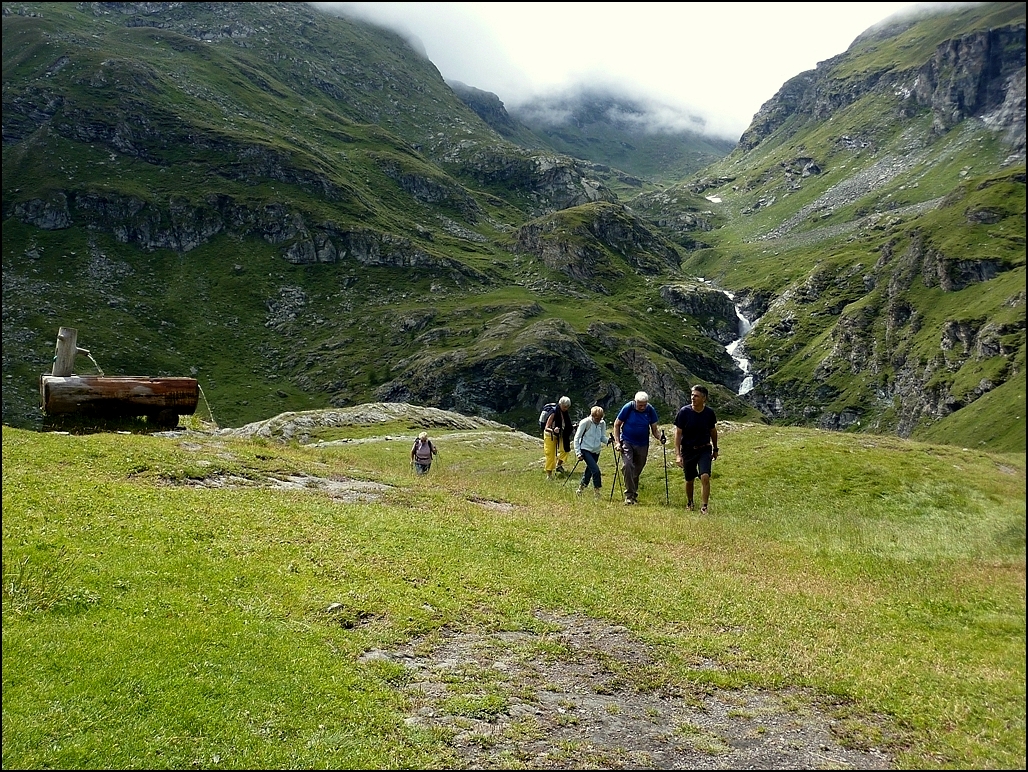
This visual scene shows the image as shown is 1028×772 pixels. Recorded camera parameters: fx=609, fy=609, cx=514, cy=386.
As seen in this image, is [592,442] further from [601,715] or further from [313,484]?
[601,715]

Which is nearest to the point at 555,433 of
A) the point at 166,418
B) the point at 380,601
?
the point at 166,418

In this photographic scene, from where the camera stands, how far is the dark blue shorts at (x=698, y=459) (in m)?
22.8

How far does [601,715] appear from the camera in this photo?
851cm

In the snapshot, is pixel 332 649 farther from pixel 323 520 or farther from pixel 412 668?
pixel 323 520

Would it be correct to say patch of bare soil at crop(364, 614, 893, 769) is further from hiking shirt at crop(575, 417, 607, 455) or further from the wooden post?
the wooden post

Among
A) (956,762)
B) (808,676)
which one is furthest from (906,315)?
(956,762)

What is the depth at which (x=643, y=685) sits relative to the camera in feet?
30.9

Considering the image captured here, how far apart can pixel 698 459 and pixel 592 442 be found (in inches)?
212

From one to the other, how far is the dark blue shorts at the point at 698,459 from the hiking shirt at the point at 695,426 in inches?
6.2

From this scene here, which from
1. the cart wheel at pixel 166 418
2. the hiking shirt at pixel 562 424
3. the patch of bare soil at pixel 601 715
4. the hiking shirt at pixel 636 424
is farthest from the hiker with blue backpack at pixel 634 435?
the cart wheel at pixel 166 418

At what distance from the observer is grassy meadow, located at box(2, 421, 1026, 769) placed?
7.17 meters

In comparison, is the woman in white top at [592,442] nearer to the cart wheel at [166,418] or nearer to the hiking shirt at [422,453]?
the hiking shirt at [422,453]

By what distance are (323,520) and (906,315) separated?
4157 cm

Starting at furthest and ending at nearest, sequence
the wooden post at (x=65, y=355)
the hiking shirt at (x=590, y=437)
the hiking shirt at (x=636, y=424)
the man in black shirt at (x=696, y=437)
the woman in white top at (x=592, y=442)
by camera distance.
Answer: the hiking shirt at (x=590, y=437)
the woman in white top at (x=592, y=442)
the wooden post at (x=65, y=355)
the hiking shirt at (x=636, y=424)
the man in black shirt at (x=696, y=437)
